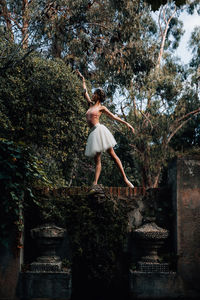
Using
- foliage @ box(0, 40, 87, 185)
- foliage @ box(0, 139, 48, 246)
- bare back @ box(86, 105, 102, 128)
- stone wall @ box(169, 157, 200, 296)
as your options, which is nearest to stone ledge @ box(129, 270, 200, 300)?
stone wall @ box(169, 157, 200, 296)

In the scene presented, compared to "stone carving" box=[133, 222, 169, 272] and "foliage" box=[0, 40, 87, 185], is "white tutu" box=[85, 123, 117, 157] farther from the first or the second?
"foliage" box=[0, 40, 87, 185]

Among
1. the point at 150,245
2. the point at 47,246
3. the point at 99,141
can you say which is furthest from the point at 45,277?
the point at 99,141

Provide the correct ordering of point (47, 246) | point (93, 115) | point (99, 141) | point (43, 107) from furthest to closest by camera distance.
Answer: point (43, 107)
point (93, 115)
point (99, 141)
point (47, 246)

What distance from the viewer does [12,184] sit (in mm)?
5031

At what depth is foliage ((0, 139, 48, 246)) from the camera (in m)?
5.04

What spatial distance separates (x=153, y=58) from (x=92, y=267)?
12.7 m

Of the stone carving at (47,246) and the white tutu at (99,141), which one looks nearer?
the stone carving at (47,246)

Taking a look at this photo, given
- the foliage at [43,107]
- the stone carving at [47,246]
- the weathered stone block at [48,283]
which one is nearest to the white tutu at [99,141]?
the stone carving at [47,246]

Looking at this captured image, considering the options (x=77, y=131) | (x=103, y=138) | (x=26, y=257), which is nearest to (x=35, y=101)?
(x=77, y=131)

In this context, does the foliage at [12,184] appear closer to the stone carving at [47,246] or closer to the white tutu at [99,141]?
the stone carving at [47,246]

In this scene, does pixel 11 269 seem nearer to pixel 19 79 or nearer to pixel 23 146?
pixel 23 146

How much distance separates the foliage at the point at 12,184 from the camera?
5.04 m

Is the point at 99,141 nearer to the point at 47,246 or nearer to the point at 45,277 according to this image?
the point at 47,246

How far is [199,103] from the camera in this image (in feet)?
62.7
